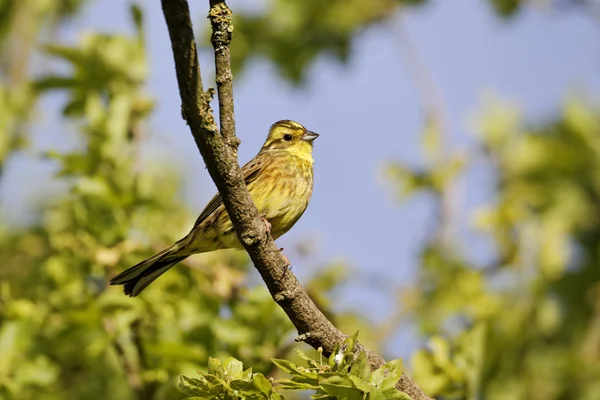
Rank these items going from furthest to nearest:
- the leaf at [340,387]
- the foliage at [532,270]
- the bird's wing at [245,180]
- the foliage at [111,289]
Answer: the foliage at [532,270]
the bird's wing at [245,180]
the foliage at [111,289]
the leaf at [340,387]

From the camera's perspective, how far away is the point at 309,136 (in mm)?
5535

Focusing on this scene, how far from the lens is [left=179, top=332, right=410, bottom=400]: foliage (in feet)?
8.48

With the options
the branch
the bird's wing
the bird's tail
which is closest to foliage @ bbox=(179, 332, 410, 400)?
the branch

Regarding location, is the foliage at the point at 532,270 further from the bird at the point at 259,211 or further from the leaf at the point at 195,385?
the leaf at the point at 195,385

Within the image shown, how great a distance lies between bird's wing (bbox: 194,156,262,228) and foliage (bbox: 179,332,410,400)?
2.05m

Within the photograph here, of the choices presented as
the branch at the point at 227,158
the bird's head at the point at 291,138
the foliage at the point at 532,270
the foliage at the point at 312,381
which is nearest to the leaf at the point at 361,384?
the foliage at the point at 312,381

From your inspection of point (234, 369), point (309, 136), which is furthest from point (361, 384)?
point (309, 136)

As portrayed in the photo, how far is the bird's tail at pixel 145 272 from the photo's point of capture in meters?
4.56

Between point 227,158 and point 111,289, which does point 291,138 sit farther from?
point 227,158

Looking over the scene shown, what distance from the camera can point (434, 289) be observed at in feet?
18.9

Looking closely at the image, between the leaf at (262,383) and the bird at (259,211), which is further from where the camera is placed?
the bird at (259,211)

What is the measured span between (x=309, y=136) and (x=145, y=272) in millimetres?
1384

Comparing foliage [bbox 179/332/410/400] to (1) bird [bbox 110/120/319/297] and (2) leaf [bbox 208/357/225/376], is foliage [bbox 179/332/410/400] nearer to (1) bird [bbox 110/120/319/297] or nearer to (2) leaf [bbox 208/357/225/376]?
(2) leaf [bbox 208/357/225/376]

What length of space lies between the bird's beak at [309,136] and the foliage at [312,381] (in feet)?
9.52
